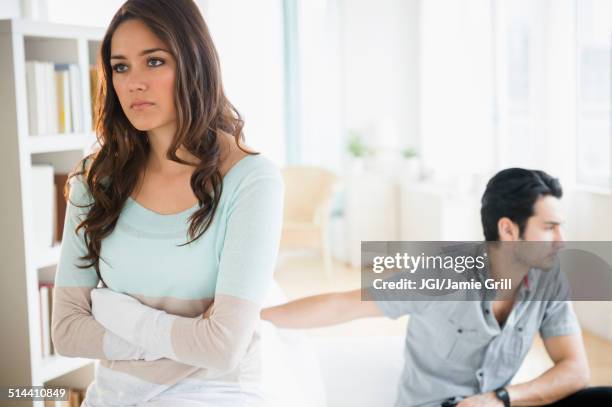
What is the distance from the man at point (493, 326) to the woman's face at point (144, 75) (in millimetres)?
567

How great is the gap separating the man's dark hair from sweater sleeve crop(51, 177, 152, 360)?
0.79 meters

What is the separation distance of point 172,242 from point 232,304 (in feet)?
0.56

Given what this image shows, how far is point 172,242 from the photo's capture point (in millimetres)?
1253

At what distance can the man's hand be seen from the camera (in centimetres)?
154

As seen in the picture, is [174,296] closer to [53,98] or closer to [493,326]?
[493,326]

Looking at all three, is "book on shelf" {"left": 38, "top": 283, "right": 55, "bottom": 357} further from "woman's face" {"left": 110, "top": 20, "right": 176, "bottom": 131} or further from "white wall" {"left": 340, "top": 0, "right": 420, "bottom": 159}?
"white wall" {"left": 340, "top": 0, "right": 420, "bottom": 159}

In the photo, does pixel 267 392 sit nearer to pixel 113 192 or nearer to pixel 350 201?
pixel 113 192

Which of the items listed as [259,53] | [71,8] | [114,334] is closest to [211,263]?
[114,334]


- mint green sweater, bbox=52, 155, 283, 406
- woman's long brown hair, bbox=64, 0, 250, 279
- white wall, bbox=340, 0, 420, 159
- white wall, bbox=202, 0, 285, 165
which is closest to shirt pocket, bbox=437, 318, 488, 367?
mint green sweater, bbox=52, 155, 283, 406

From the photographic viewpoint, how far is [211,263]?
1250 mm

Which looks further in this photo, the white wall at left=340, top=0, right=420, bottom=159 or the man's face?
the white wall at left=340, top=0, right=420, bottom=159

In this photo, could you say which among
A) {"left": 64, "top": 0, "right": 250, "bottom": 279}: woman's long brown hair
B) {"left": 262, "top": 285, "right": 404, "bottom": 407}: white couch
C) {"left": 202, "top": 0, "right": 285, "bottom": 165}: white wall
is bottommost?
{"left": 262, "top": 285, "right": 404, "bottom": 407}: white couch

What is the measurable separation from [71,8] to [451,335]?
2.18 m

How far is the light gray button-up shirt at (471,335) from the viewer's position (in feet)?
5.11
